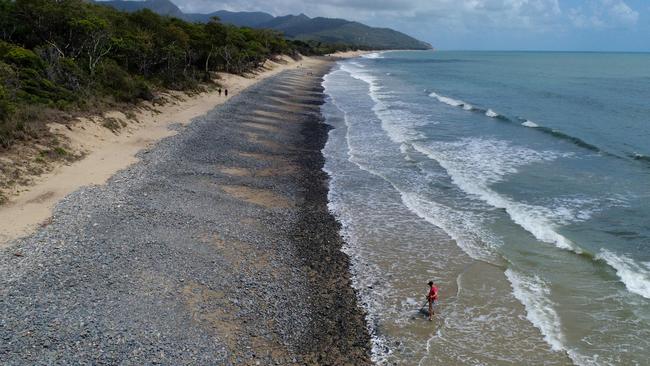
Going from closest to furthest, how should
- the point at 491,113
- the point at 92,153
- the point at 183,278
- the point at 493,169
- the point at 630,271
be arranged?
the point at 183,278
the point at 630,271
the point at 92,153
the point at 493,169
the point at 491,113

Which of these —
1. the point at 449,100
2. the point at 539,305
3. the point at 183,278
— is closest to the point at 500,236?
the point at 539,305

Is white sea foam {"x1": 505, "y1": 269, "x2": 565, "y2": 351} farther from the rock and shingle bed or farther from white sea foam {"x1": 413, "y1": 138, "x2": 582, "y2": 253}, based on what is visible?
the rock and shingle bed

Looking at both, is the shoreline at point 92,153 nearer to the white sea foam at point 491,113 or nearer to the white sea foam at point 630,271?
the white sea foam at point 630,271

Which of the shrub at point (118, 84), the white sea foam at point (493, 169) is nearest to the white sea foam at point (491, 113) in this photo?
the white sea foam at point (493, 169)

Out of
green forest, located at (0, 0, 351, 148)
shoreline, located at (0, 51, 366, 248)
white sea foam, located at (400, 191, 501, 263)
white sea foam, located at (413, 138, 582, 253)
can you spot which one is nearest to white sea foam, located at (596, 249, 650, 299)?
Result: white sea foam, located at (413, 138, 582, 253)

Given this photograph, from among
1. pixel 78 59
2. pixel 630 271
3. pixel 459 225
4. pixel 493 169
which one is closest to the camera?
pixel 630 271

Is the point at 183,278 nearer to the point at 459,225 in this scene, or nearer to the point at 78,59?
the point at 459,225
